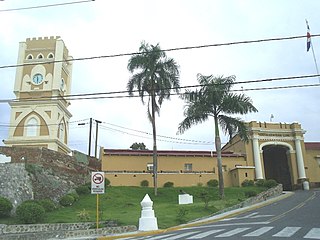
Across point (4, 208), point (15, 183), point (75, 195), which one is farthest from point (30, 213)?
point (75, 195)

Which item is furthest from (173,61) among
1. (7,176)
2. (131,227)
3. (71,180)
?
(131,227)

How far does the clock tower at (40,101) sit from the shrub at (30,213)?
2236cm

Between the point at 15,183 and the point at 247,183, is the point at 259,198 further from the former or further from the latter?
the point at 15,183

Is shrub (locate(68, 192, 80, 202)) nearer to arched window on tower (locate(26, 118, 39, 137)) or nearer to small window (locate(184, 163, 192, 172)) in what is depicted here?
small window (locate(184, 163, 192, 172))

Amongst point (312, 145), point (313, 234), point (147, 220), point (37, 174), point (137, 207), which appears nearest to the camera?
point (313, 234)

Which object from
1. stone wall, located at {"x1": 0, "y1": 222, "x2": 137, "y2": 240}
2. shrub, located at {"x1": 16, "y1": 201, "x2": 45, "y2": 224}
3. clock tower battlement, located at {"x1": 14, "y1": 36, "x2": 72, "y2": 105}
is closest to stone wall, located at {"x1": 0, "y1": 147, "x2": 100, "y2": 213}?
shrub, located at {"x1": 16, "y1": 201, "x2": 45, "y2": 224}

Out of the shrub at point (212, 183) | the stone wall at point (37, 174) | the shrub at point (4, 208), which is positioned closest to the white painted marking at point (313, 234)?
the shrub at point (4, 208)

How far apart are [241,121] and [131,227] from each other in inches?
647

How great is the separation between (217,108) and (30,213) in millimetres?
16746

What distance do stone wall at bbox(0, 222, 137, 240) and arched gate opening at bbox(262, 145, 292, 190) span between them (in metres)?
31.4

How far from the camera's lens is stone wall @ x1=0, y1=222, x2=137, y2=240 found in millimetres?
15281

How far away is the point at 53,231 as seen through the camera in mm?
16391

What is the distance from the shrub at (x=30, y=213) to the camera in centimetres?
1852

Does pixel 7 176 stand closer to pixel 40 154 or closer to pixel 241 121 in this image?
pixel 40 154
